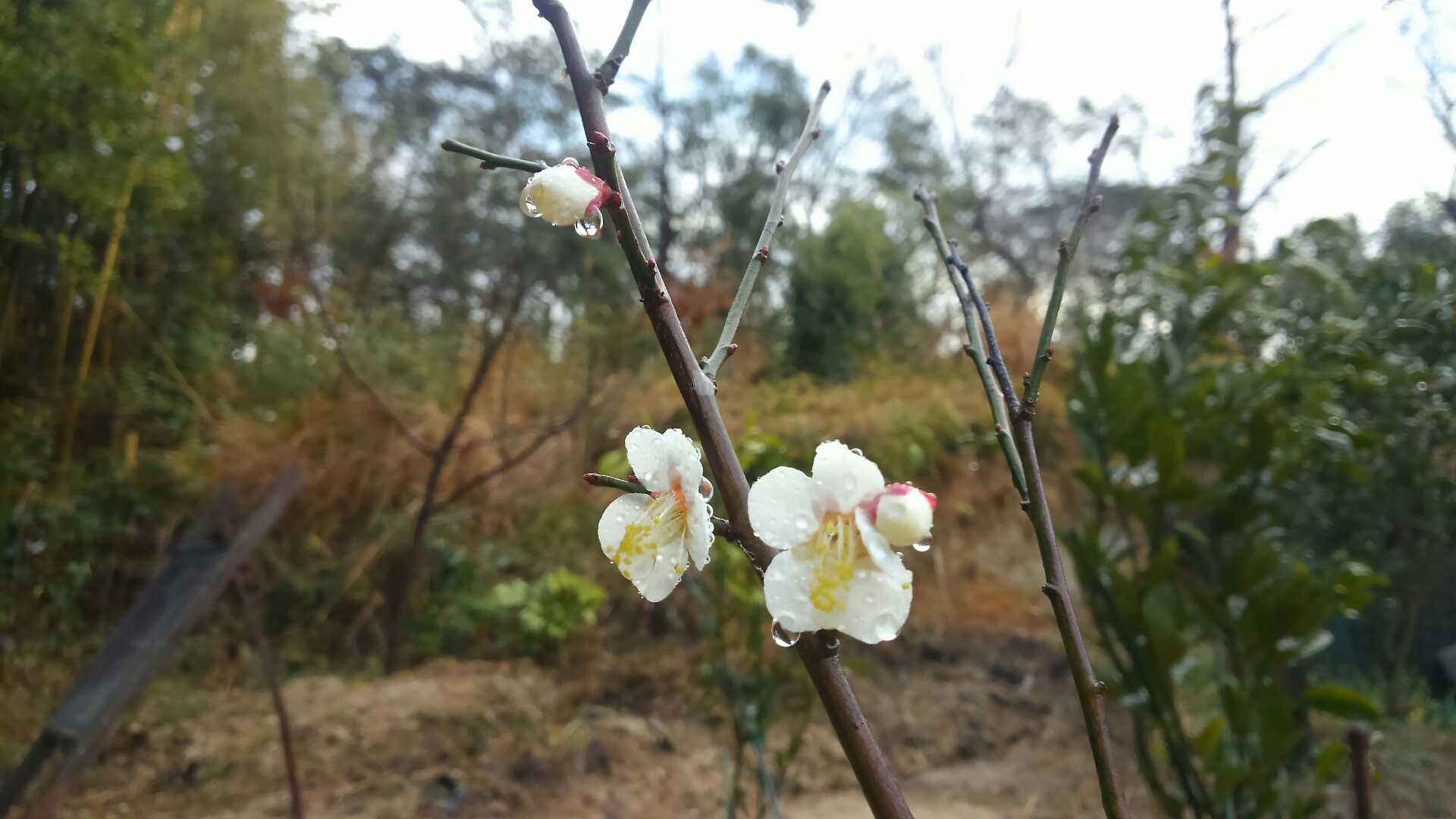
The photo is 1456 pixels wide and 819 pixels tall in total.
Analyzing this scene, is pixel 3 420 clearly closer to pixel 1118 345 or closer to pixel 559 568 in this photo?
pixel 559 568

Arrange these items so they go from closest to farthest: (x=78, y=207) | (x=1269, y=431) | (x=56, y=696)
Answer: (x=1269, y=431) → (x=56, y=696) → (x=78, y=207)

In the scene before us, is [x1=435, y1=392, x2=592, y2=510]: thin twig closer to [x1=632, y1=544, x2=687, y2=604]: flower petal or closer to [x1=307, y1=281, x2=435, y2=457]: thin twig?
[x1=307, y1=281, x2=435, y2=457]: thin twig

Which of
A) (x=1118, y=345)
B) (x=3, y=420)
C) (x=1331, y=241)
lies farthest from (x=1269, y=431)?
(x=3, y=420)

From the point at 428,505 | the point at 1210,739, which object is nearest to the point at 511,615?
the point at 428,505

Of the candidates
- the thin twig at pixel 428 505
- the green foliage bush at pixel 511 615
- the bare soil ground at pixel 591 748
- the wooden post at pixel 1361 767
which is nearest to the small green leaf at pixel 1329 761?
the wooden post at pixel 1361 767

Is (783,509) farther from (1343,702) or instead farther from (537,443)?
(537,443)

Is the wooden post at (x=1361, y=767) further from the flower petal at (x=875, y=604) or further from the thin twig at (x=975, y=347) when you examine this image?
the flower petal at (x=875, y=604)

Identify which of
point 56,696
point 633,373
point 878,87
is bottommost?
point 56,696

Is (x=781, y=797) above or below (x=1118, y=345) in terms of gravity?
below
